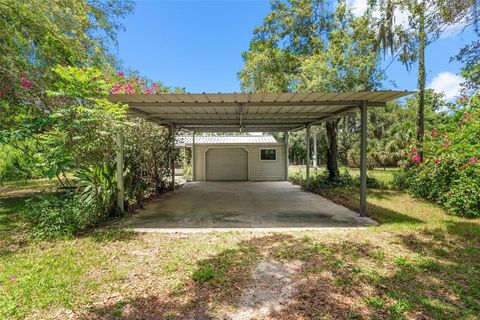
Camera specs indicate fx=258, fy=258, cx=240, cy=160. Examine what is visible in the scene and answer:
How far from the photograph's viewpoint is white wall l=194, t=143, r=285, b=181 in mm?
15141

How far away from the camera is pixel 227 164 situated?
1539cm

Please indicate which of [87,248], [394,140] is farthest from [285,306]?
[394,140]

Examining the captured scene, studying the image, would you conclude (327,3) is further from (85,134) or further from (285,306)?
(285,306)

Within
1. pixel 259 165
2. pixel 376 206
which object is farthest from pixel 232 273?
pixel 259 165

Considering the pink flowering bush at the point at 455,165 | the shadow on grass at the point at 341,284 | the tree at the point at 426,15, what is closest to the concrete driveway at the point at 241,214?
the shadow on grass at the point at 341,284

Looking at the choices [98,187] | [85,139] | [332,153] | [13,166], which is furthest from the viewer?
[13,166]

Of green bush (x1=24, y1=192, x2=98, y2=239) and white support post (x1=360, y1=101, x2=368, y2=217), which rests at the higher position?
white support post (x1=360, y1=101, x2=368, y2=217)

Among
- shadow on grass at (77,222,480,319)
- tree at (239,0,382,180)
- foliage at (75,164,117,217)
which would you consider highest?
tree at (239,0,382,180)

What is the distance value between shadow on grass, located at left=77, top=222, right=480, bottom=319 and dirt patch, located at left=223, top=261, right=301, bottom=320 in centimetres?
5

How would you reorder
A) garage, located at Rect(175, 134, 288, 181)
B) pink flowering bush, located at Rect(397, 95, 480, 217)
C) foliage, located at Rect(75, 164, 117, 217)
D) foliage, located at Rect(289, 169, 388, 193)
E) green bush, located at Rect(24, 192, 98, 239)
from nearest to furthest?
green bush, located at Rect(24, 192, 98, 239)
foliage, located at Rect(75, 164, 117, 217)
pink flowering bush, located at Rect(397, 95, 480, 217)
foliage, located at Rect(289, 169, 388, 193)
garage, located at Rect(175, 134, 288, 181)

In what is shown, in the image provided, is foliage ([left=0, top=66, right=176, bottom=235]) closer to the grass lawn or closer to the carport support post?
the grass lawn

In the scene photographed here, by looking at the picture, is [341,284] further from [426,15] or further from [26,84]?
[26,84]

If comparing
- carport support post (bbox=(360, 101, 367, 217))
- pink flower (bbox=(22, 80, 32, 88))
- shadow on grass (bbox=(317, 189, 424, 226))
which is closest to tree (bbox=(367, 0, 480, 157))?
carport support post (bbox=(360, 101, 367, 217))

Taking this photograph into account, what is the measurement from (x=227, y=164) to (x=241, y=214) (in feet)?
29.4
